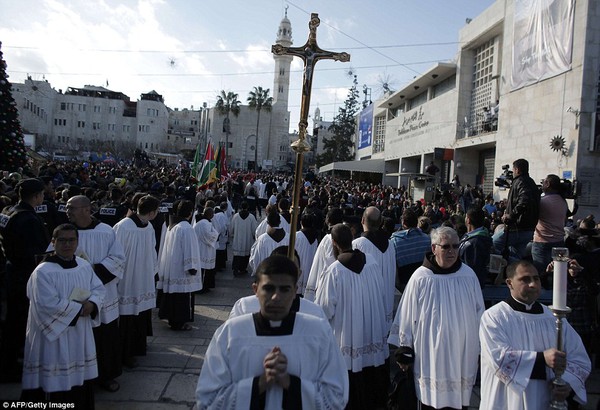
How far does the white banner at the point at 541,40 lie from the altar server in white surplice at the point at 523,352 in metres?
14.5

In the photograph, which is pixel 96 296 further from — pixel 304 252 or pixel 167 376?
pixel 304 252

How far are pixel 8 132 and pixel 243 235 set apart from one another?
26.3ft

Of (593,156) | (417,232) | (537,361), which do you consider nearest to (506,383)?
(537,361)

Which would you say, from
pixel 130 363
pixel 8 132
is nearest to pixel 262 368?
pixel 130 363

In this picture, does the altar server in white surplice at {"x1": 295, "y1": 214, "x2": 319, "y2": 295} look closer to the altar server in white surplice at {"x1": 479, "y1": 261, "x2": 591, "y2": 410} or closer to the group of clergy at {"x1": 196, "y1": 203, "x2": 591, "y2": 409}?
the group of clergy at {"x1": 196, "y1": 203, "x2": 591, "y2": 409}

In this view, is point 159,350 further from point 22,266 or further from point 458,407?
point 458,407

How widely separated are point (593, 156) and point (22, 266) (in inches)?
623

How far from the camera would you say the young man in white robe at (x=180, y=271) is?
690cm

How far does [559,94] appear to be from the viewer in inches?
617

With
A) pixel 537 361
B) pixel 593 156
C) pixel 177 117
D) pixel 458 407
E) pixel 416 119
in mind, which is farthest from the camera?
pixel 177 117

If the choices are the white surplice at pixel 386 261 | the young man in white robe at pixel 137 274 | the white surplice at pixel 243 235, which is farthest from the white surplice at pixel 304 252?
the white surplice at pixel 243 235

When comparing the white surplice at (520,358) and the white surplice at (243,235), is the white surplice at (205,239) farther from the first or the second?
the white surplice at (520,358)

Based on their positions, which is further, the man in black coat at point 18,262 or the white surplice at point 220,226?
the white surplice at point 220,226

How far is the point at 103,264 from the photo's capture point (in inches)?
191
